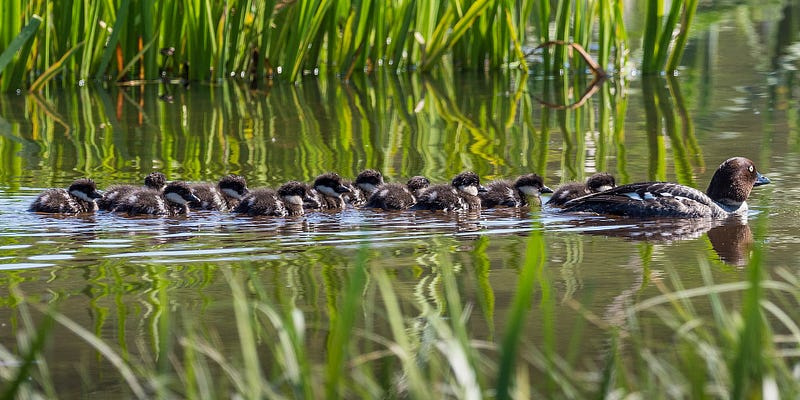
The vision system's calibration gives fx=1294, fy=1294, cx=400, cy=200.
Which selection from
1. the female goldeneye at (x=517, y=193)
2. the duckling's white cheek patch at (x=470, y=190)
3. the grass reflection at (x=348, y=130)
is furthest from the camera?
the grass reflection at (x=348, y=130)

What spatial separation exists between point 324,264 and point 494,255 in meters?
0.82

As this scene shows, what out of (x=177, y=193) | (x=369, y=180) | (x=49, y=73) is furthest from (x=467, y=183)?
(x=49, y=73)

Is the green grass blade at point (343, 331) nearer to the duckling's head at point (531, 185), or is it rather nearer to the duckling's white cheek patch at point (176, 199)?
the duckling's white cheek patch at point (176, 199)

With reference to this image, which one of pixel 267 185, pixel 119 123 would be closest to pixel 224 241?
pixel 267 185

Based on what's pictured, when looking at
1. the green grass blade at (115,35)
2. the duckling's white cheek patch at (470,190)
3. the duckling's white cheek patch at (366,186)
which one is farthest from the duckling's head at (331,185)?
the green grass blade at (115,35)

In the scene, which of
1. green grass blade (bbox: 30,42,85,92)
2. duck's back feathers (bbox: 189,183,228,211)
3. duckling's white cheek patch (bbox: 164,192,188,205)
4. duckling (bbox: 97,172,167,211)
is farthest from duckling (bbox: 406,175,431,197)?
green grass blade (bbox: 30,42,85,92)

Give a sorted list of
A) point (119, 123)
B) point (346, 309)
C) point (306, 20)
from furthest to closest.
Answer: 1. point (306, 20)
2. point (119, 123)
3. point (346, 309)

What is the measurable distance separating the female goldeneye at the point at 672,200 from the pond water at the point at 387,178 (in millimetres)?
181

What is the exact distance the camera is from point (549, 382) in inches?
124

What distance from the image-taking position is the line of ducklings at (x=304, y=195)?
24.4 ft

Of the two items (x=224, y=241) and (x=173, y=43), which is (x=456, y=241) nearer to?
(x=224, y=241)

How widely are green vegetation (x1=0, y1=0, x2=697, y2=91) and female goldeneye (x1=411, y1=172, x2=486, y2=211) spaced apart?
217 inches

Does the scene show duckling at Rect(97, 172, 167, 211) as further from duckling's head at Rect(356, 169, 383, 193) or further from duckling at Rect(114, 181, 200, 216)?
duckling's head at Rect(356, 169, 383, 193)

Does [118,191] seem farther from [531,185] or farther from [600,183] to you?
[600,183]
